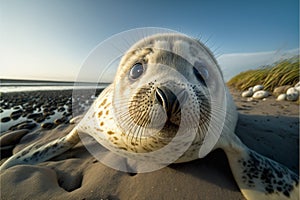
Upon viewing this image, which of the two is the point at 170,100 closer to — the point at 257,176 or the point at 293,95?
the point at 257,176

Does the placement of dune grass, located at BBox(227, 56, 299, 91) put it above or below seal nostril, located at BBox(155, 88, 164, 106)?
below

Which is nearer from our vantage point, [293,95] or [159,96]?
[159,96]

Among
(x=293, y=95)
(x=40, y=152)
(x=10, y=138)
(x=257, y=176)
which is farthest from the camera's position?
(x=293, y=95)

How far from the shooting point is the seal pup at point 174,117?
981mm

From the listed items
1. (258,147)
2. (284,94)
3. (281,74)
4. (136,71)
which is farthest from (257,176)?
(281,74)

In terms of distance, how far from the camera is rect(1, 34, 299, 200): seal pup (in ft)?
3.22

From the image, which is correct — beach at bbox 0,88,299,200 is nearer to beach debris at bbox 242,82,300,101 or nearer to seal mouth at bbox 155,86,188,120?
seal mouth at bbox 155,86,188,120

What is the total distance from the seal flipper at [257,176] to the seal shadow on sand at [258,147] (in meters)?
0.10

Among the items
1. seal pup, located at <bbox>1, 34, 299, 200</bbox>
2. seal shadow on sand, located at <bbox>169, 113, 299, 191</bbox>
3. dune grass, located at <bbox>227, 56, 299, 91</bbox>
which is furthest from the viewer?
dune grass, located at <bbox>227, 56, 299, 91</bbox>

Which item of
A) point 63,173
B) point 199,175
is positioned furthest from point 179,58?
point 63,173

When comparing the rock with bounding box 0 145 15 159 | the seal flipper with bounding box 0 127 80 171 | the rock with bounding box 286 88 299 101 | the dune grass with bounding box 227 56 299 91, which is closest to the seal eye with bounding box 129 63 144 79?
the seal flipper with bounding box 0 127 80 171

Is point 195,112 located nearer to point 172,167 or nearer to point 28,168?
point 172,167

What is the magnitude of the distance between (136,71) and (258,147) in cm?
195

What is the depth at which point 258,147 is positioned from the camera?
203 centimetres
